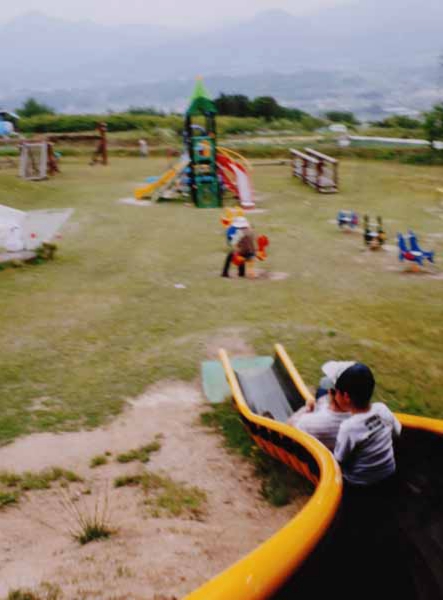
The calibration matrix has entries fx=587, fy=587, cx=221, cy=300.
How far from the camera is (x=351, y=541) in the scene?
10.0 feet

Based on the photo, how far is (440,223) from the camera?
51.0 ft

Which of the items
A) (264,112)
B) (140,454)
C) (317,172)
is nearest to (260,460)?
(140,454)

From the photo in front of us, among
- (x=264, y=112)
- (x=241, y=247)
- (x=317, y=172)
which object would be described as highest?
(x=264, y=112)

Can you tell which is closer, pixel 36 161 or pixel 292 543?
pixel 292 543

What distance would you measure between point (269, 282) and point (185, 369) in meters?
3.79

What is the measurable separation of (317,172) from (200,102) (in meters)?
4.92

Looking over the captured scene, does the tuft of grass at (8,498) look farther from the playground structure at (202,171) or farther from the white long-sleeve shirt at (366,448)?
the playground structure at (202,171)

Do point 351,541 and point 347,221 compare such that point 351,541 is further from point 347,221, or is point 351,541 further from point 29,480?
point 347,221

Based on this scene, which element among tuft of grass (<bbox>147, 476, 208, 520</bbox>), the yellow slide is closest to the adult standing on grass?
tuft of grass (<bbox>147, 476, 208, 520</bbox>)

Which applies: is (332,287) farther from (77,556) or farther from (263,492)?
(77,556)

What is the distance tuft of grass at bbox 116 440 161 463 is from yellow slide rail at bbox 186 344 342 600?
1.59 metres

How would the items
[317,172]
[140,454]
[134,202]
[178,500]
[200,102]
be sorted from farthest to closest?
1. [317,172]
2. [134,202]
3. [200,102]
4. [140,454]
5. [178,500]

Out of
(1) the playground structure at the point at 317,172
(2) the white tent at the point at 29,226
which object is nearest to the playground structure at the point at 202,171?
(1) the playground structure at the point at 317,172

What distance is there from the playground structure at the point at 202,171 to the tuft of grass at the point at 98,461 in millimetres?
12737
